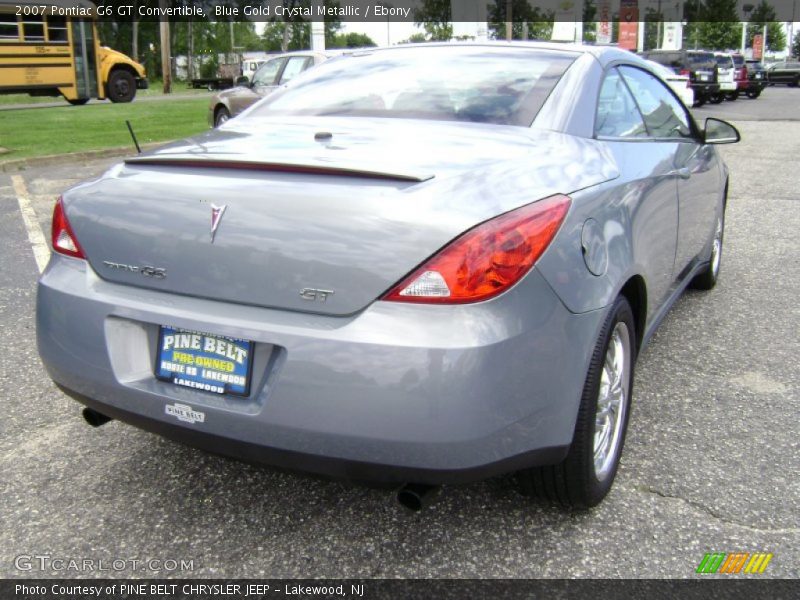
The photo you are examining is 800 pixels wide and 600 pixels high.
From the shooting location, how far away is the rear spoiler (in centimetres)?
212

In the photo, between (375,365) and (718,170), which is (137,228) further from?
(718,170)

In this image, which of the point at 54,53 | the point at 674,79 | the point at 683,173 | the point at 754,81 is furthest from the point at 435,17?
the point at 683,173

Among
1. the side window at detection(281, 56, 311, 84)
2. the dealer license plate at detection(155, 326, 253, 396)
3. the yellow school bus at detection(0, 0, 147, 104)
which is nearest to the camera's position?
the dealer license plate at detection(155, 326, 253, 396)

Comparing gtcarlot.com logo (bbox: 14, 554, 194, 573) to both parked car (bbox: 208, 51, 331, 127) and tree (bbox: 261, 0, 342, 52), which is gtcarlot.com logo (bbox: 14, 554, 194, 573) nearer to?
parked car (bbox: 208, 51, 331, 127)

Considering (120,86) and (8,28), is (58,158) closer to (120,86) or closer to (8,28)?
(8,28)

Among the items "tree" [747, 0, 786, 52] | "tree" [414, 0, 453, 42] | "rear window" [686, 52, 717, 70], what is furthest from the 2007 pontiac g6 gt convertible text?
"tree" [747, 0, 786, 52]

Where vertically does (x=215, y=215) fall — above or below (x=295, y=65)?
below

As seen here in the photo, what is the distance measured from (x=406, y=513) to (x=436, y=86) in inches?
64.3

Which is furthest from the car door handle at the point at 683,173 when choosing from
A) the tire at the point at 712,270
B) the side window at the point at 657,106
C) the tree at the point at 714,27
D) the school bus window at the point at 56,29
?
the tree at the point at 714,27

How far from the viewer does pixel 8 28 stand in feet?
65.5

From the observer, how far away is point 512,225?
2035mm

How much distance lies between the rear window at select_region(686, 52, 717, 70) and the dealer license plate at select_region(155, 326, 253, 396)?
28673 mm

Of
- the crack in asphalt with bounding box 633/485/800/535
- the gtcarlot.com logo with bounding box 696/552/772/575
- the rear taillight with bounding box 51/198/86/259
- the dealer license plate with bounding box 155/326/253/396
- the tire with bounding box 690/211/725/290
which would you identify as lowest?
the gtcarlot.com logo with bounding box 696/552/772/575

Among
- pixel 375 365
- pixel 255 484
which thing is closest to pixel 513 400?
pixel 375 365
